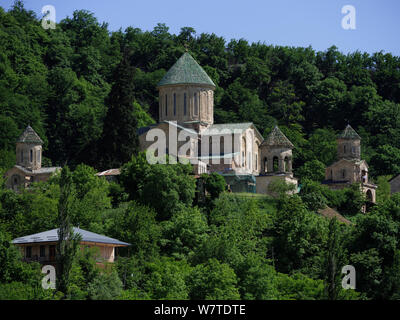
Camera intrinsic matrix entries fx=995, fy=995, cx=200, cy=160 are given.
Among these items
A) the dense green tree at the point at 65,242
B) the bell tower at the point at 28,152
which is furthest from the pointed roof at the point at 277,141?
the dense green tree at the point at 65,242

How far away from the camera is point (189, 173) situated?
56.5 m

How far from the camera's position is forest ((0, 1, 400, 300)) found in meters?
42.6

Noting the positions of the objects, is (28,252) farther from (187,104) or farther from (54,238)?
(187,104)

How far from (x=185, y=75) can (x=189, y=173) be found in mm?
10395

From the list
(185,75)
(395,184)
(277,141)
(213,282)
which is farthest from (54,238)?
(395,184)

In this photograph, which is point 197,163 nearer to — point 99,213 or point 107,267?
point 99,213

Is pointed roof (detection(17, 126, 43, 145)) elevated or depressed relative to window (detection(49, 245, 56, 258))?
elevated

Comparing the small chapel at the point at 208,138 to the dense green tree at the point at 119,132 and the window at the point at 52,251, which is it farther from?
the window at the point at 52,251

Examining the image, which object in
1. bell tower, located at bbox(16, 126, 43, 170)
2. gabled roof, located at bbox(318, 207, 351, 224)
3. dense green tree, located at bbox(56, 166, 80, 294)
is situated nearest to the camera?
dense green tree, located at bbox(56, 166, 80, 294)

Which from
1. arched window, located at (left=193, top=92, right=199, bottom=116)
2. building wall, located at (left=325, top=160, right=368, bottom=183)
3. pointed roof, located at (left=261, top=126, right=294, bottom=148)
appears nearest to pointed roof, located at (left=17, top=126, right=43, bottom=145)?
arched window, located at (left=193, top=92, right=199, bottom=116)

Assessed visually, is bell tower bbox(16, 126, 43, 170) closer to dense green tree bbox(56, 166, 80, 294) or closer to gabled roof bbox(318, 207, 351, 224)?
gabled roof bbox(318, 207, 351, 224)

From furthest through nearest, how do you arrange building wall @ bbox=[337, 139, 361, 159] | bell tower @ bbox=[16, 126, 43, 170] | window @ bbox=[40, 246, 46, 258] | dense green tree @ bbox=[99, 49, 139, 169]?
building wall @ bbox=[337, 139, 361, 159], bell tower @ bbox=[16, 126, 43, 170], dense green tree @ bbox=[99, 49, 139, 169], window @ bbox=[40, 246, 46, 258]
